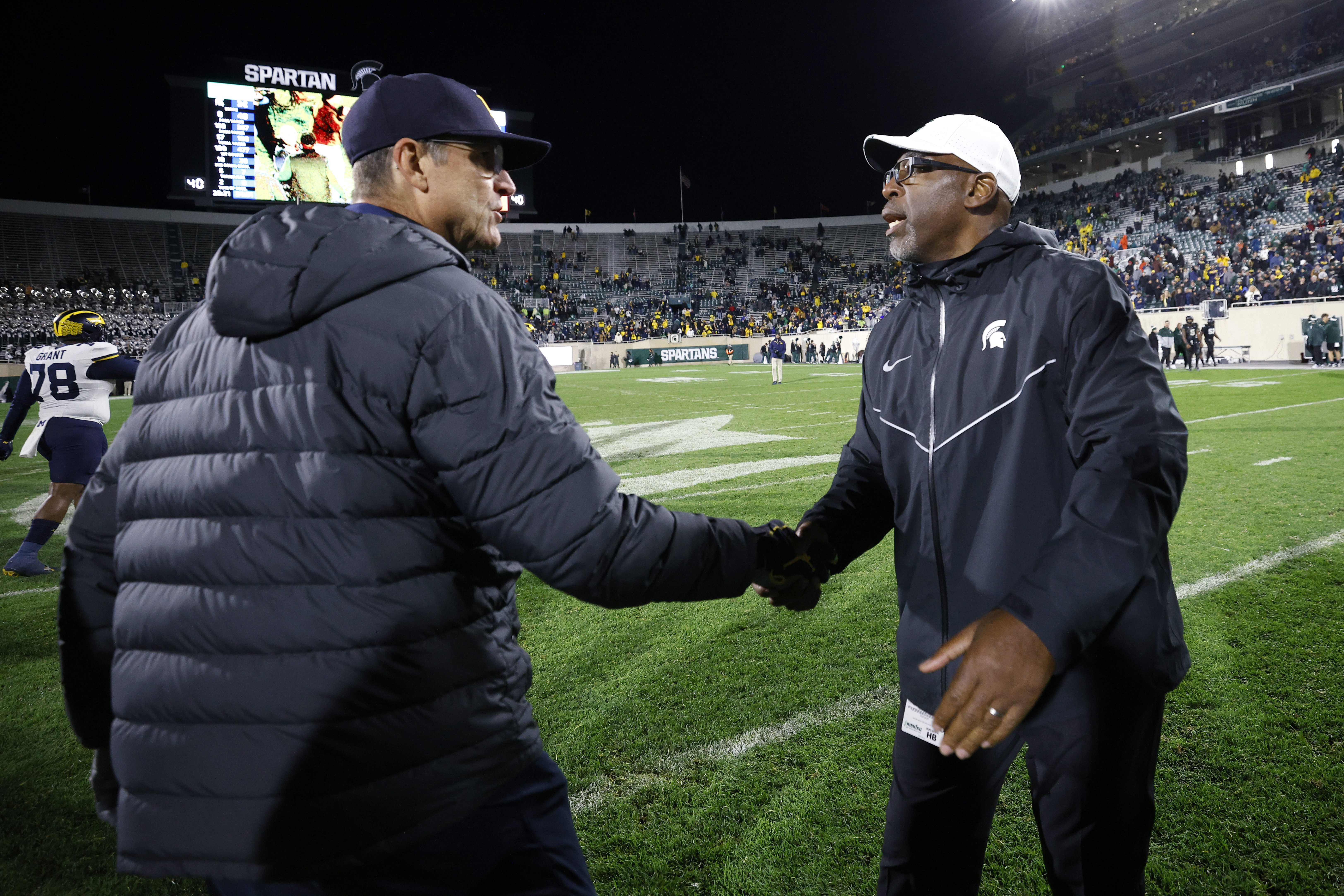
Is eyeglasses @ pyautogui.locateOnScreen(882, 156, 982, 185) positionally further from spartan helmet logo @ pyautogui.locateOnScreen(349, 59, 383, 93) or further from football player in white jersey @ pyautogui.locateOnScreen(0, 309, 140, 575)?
football player in white jersey @ pyautogui.locateOnScreen(0, 309, 140, 575)

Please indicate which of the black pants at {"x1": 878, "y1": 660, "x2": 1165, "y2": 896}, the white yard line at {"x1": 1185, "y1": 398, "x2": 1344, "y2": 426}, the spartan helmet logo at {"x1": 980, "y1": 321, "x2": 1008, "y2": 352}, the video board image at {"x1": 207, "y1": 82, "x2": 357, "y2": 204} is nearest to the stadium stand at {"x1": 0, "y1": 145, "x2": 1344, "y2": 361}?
the video board image at {"x1": 207, "y1": 82, "x2": 357, "y2": 204}

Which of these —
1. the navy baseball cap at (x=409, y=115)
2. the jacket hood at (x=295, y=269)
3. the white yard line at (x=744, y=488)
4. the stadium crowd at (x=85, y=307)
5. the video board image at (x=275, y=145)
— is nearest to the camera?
the jacket hood at (x=295, y=269)

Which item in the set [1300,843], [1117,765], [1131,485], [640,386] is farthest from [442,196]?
[640,386]

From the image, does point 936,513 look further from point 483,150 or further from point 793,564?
point 483,150

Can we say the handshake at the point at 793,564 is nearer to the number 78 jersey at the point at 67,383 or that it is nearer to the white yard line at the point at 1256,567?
the white yard line at the point at 1256,567

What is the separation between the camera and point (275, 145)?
30.4 meters

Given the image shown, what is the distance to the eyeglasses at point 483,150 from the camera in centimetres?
154

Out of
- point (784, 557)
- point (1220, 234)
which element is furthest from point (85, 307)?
point (1220, 234)

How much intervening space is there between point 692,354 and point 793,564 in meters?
49.8

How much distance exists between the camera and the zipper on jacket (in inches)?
72.1

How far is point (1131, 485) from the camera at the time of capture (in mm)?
1482

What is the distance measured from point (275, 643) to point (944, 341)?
156 cm

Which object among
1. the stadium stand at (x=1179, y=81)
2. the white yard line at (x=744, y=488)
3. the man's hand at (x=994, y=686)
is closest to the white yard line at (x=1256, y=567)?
the white yard line at (x=744, y=488)

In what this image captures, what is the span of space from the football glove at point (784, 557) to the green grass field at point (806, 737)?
112 cm
